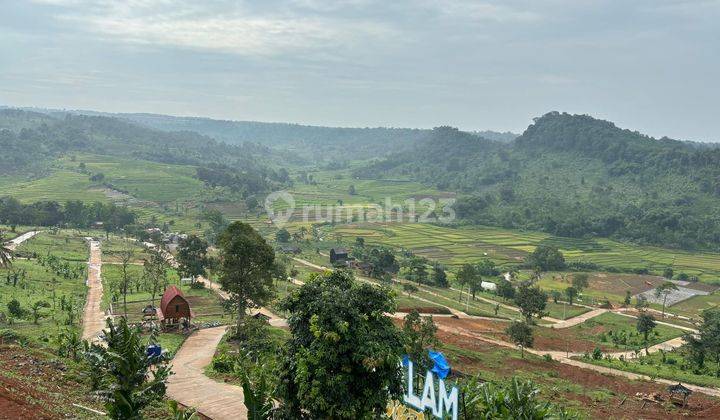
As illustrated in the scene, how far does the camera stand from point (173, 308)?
38750 millimetres

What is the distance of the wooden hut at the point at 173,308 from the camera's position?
38594mm

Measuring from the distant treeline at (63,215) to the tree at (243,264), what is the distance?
257ft

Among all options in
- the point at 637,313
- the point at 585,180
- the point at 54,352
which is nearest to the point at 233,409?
the point at 54,352

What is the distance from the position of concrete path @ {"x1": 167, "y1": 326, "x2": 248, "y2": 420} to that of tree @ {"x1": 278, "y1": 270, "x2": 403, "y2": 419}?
6461 millimetres

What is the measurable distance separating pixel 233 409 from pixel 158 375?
5132mm

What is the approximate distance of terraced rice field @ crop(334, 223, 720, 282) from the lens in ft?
339

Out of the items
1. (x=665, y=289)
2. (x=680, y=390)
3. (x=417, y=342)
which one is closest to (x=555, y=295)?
(x=665, y=289)

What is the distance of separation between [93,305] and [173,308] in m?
13.7

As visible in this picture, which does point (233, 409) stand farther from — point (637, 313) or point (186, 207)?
point (186, 207)

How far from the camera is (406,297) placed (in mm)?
67562

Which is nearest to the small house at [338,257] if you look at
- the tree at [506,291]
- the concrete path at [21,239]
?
the tree at [506,291]

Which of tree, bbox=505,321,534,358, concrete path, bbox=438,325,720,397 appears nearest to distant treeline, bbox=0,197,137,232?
concrete path, bbox=438,325,720,397

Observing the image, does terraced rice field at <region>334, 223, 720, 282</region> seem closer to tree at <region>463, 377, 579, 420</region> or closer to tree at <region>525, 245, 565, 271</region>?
tree at <region>525, 245, 565, 271</region>

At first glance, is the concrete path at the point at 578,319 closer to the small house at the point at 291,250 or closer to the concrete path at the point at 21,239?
the small house at the point at 291,250
